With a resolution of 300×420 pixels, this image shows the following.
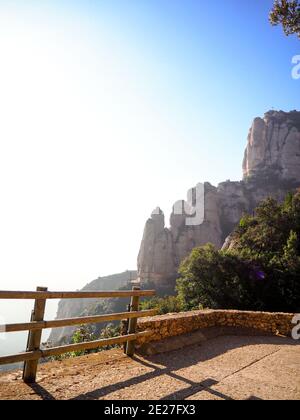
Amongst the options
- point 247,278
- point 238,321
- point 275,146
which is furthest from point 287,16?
point 275,146

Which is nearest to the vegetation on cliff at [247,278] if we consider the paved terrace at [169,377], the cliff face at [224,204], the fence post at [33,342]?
the paved terrace at [169,377]

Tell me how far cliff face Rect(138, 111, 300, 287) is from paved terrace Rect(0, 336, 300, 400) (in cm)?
6423

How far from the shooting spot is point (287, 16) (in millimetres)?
10211

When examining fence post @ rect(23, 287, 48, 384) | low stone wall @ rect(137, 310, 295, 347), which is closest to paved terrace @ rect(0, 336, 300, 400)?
fence post @ rect(23, 287, 48, 384)

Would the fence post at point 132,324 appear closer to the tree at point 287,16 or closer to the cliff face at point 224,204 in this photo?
the tree at point 287,16

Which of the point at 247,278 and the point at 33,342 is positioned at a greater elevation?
the point at 247,278

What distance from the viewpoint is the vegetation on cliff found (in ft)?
80.1

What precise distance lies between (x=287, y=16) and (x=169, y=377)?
11133 millimetres

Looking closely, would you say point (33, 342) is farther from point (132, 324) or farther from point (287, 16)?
point (287, 16)

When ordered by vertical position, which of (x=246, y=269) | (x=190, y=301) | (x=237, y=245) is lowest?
(x=190, y=301)
